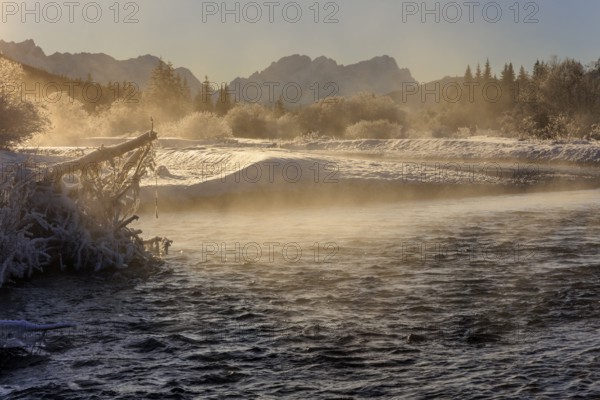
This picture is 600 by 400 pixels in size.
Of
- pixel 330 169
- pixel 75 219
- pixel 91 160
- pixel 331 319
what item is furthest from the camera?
pixel 330 169

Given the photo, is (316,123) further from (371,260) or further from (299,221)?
(371,260)

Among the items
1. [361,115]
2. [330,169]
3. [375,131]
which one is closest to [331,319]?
[330,169]

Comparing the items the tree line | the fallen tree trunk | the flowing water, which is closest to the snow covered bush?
the tree line

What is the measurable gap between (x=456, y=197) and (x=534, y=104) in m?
58.4

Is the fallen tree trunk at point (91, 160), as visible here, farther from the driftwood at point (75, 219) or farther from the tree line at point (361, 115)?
the tree line at point (361, 115)

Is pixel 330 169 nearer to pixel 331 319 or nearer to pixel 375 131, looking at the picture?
pixel 331 319

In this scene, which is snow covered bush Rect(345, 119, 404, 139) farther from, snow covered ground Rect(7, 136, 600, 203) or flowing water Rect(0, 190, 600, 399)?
flowing water Rect(0, 190, 600, 399)

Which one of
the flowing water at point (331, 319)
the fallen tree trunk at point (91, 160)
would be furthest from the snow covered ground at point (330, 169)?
the flowing water at point (331, 319)

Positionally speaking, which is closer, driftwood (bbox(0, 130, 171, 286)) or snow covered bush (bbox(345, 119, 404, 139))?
driftwood (bbox(0, 130, 171, 286))

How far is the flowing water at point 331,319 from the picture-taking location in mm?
7688

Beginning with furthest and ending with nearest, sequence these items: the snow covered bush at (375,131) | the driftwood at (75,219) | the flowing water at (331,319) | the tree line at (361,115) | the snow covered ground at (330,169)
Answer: the snow covered bush at (375,131) → the tree line at (361,115) → the snow covered ground at (330,169) → the driftwood at (75,219) → the flowing water at (331,319)

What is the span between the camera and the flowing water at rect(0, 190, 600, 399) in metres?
7.69

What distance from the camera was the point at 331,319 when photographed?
1020 centimetres

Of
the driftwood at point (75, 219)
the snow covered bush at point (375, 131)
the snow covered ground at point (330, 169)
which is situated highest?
the snow covered bush at point (375, 131)
